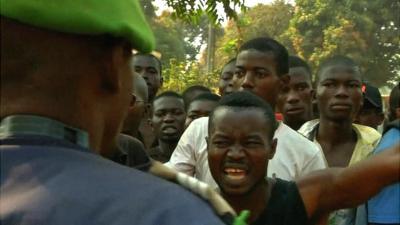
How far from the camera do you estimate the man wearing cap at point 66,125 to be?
1.17m

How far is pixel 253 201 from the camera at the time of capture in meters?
3.00

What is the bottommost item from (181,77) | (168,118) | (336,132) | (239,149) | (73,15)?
(181,77)

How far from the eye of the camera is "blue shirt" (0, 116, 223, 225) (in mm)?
1168

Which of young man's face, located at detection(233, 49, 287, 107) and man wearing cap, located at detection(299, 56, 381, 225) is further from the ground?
young man's face, located at detection(233, 49, 287, 107)

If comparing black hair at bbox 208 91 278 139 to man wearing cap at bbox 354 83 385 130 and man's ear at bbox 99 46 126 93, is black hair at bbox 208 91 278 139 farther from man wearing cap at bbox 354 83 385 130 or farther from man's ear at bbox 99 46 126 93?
man wearing cap at bbox 354 83 385 130

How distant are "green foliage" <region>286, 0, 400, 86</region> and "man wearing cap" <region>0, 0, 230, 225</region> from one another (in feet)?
105

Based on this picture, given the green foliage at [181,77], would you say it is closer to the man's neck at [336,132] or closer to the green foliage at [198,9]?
the green foliage at [198,9]

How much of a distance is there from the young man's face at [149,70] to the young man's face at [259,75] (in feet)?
5.67

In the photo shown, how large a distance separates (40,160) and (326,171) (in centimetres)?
143

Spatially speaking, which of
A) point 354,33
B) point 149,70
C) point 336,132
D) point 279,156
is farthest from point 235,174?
point 354,33

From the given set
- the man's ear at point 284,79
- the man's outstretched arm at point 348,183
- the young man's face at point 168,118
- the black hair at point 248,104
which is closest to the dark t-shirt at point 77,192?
the man's outstretched arm at point 348,183

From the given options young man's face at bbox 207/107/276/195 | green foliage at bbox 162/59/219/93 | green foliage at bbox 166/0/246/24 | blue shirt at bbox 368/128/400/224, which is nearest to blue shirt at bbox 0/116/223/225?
blue shirt at bbox 368/128/400/224

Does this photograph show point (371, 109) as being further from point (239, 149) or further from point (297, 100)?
point (239, 149)

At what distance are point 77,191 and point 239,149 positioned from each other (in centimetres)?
199
